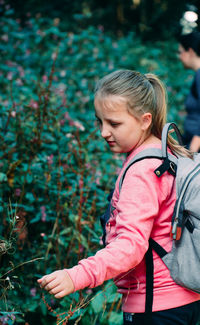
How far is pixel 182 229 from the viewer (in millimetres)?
1551

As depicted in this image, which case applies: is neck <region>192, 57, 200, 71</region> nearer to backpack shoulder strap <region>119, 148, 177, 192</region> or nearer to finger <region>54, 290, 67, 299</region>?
backpack shoulder strap <region>119, 148, 177, 192</region>

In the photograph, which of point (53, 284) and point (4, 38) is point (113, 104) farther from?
point (4, 38)

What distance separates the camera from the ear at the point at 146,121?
1797mm

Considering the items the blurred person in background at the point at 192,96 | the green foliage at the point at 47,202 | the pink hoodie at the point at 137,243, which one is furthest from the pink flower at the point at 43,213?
the blurred person in background at the point at 192,96

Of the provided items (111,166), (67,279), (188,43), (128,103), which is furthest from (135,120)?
(188,43)

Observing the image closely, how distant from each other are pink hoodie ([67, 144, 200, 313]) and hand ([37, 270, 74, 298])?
21mm

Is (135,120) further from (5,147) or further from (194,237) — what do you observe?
(5,147)

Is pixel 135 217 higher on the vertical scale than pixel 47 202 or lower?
higher

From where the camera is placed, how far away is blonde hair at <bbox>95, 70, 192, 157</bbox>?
5.78 ft

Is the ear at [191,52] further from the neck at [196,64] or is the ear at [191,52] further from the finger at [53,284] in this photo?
the finger at [53,284]

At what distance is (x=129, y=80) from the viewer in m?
1.80

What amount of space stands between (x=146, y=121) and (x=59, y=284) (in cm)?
82

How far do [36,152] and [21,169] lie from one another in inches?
10.7

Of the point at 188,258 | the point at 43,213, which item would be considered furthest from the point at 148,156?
the point at 43,213
